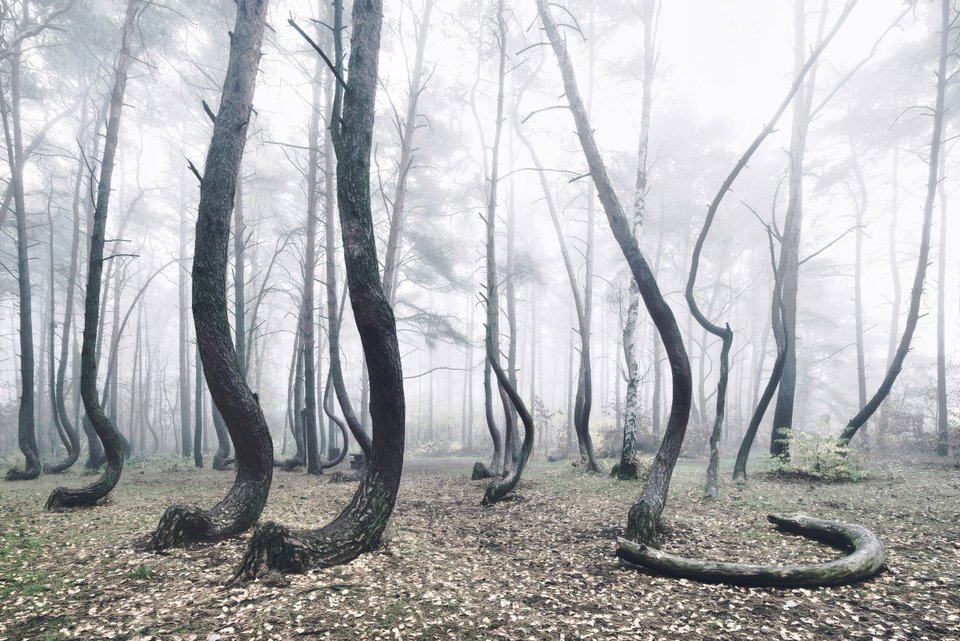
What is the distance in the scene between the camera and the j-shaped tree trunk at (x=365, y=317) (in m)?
3.93

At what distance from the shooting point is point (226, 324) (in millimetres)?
4773

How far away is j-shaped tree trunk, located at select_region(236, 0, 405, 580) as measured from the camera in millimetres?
3926

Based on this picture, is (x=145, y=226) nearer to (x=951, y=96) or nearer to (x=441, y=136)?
(x=441, y=136)

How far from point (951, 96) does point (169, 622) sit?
19.9m

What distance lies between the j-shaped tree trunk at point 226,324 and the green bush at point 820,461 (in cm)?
928

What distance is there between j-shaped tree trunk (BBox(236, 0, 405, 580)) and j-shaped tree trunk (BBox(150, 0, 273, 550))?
53.6 inches

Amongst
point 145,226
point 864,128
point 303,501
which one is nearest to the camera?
point 303,501

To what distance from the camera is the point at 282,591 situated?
3.16 metres

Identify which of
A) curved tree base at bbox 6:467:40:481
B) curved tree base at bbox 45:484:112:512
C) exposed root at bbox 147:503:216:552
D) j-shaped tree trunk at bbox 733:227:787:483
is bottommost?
curved tree base at bbox 6:467:40:481

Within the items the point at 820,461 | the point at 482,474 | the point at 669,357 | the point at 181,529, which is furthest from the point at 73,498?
the point at 820,461

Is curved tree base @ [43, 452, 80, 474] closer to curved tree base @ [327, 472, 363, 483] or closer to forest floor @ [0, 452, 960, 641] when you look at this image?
forest floor @ [0, 452, 960, 641]

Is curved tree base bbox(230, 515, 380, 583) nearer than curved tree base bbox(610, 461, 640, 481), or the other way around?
curved tree base bbox(230, 515, 380, 583)

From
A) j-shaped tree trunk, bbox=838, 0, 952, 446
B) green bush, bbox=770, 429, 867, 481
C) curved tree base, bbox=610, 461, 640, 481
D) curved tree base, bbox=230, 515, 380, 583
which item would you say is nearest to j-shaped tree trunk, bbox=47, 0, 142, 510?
curved tree base, bbox=230, 515, 380, 583

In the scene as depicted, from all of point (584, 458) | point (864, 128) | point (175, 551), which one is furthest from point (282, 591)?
point (864, 128)
